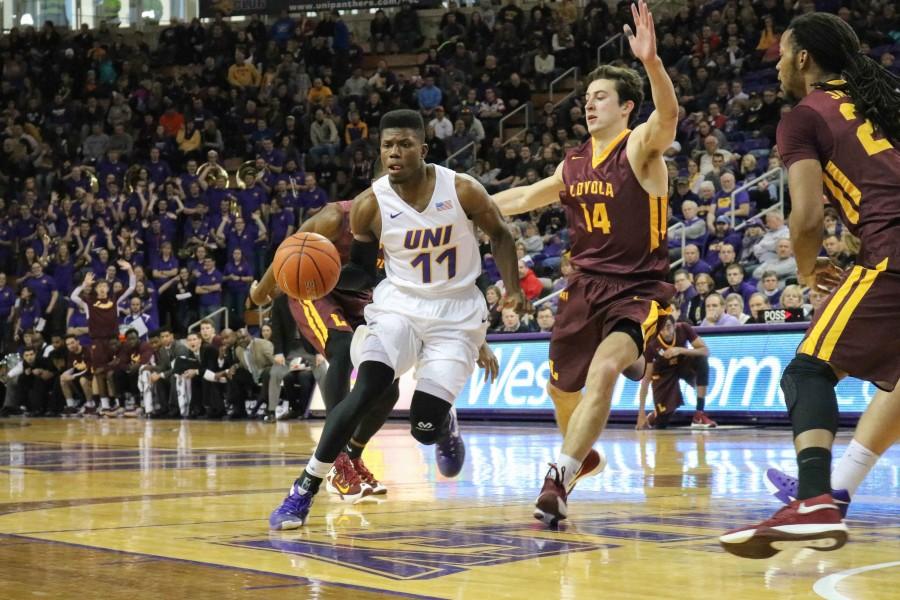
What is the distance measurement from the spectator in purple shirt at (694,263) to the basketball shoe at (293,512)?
10.4 m

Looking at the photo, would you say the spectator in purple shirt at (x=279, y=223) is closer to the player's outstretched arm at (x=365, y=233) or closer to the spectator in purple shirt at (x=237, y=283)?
the spectator in purple shirt at (x=237, y=283)

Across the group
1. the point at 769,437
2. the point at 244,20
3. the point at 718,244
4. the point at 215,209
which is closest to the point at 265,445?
the point at 769,437

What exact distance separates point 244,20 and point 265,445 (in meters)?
18.6

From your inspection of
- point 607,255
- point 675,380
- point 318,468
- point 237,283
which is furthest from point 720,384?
point 318,468

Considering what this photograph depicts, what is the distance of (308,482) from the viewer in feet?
16.5

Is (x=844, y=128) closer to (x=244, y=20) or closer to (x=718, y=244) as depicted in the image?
(x=718, y=244)

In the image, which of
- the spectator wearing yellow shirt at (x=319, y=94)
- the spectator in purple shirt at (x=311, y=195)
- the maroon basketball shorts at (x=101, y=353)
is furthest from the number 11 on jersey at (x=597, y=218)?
the spectator wearing yellow shirt at (x=319, y=94)

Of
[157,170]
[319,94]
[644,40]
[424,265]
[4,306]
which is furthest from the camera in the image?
[319,94]

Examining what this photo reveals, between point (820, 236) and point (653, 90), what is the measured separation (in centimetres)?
143

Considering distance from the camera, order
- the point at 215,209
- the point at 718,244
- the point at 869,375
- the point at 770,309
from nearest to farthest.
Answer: the point at 869,375, the point at 770,309, the point at 718,244, the point at 215,209

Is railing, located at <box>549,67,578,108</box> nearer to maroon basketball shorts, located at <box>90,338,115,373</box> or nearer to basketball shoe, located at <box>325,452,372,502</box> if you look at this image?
maroon basketball shorts, located at <box>90,338,115,373</box>

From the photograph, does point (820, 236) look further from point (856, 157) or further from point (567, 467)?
point (567, 467)

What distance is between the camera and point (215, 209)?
2142cm

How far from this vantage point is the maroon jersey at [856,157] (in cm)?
400
